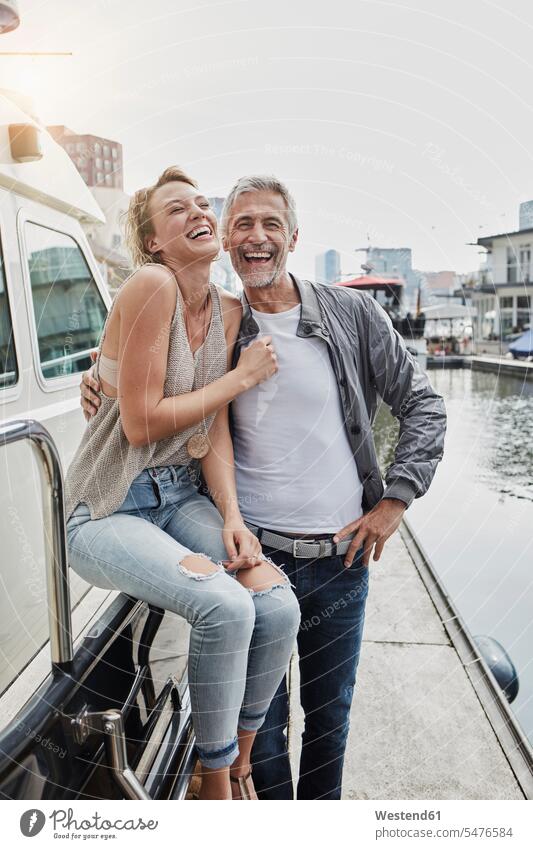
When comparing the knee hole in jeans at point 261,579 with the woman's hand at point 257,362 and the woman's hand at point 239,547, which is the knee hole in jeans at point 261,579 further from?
the woman's hand at point 257,362

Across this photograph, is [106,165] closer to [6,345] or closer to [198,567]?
[6,345]

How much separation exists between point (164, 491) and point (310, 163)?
704mm

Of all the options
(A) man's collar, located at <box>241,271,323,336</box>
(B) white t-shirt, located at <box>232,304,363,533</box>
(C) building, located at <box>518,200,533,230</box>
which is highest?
(C) building, located at <box>518,200,533,230</box>

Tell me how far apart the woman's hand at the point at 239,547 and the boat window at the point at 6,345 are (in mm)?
1000

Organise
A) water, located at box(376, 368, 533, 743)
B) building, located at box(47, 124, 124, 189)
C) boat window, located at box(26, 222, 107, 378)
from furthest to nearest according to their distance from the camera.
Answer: water, located at box(376, 368, 533, 743) < boat window, located at box(26, 222, 107, 378) < building, located at box(47, 124, 124, 189)

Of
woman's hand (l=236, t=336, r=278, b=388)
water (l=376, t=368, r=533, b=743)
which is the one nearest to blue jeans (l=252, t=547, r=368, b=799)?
woman's hand (l=236, t=336, r=278, b=388)

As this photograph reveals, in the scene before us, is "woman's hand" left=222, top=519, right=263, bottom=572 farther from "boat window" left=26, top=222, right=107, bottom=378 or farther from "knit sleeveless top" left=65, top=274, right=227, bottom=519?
"boat window" left=26, top=222, right=107, bottom=378

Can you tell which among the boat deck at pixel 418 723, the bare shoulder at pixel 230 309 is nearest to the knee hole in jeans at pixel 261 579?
the bare shoulder at pixel 230 309

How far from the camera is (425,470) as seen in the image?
1383 millimetres

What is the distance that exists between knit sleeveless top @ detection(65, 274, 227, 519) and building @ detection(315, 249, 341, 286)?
26 centimetres

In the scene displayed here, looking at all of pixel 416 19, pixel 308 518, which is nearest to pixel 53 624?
pixel 308 518

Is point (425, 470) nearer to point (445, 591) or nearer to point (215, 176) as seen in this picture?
point (215, 176)

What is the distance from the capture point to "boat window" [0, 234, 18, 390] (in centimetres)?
188
